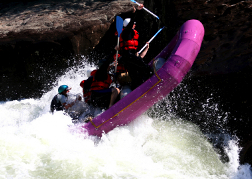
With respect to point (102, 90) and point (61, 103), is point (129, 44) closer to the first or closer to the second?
point (102, 90)

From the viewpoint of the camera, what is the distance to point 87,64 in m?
6.40

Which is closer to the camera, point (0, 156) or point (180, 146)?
point (0, 156)

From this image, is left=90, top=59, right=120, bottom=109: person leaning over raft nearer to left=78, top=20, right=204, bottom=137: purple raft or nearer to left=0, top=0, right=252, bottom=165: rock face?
left=78, top=20, right=204, bottom=137: purple raft

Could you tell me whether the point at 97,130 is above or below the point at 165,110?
above

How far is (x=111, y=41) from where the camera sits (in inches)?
256

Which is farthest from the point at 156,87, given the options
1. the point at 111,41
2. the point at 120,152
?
the point at 111,41

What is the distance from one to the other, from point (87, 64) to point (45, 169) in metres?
3.88

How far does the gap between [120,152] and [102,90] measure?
40.7 inches

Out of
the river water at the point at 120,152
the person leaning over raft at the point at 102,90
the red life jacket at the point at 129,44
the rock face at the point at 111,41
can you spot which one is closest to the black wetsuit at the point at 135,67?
the person leaning over raft at the point at 102,90

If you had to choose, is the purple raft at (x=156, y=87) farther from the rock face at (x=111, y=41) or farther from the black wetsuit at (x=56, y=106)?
the rock face at (x=111, y=41)

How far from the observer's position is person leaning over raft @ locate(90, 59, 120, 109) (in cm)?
384

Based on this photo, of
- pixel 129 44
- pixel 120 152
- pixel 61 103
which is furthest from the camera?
pixel 129 44

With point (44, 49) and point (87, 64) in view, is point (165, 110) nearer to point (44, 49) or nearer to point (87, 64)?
point (87, 64)

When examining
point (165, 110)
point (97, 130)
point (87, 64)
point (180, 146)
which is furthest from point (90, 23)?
point (180, 146)
